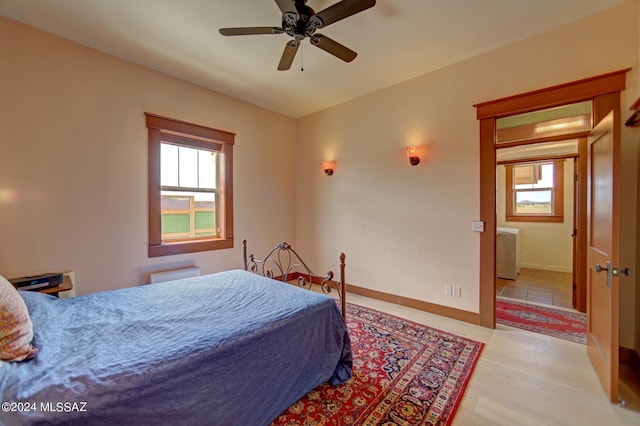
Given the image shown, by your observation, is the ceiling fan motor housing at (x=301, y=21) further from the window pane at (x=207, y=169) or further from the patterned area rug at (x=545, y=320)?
the patterned area rug at (x=545, y=320)

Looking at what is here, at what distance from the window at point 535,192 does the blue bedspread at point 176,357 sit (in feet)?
18.9

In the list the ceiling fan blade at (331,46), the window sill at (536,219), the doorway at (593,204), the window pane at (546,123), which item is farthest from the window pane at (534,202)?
the ceiling fan blade at (331,46)

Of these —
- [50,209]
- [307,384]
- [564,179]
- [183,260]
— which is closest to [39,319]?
[50,209]

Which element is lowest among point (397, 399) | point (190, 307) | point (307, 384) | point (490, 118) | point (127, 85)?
point (397, 399)

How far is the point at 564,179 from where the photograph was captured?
5.34 meters

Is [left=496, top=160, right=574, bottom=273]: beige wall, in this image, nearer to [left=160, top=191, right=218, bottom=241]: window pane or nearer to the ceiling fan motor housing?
the ceiling fan motor housing

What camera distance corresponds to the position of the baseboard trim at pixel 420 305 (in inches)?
120

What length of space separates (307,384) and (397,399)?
65 cm

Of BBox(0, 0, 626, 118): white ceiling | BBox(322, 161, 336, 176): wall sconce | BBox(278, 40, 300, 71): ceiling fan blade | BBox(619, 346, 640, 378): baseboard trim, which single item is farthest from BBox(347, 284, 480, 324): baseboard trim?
BBox(278, 40, 300, 71): ceiling fan blade

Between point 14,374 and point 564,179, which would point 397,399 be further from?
point 564,179

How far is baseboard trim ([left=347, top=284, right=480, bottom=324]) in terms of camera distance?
10.0ft

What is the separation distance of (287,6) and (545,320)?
4117 millimetres

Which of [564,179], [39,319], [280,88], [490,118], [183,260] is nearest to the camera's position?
[39,319]

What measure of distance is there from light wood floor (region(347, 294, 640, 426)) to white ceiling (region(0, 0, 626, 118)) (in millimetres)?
3037
